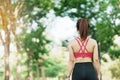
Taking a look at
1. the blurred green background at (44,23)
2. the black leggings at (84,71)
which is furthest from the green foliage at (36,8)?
the black leggings at (84,71)

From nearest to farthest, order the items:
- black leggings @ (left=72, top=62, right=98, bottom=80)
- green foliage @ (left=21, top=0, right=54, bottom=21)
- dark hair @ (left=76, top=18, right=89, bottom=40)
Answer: dark hair @ (left=76, top=18, right=89, bottom=40), black leggings @ (left=72, top=62, right=98, bottom=80), green foliage @ (left=21, top=0, right=54, bottom=21)

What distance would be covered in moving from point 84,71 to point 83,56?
21 centimetres

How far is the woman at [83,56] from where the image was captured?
5359 millimetres

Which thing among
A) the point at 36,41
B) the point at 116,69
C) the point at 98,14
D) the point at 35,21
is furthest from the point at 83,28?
the point at 116,69

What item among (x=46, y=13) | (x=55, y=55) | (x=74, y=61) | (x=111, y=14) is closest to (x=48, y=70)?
(x=55, y=55)

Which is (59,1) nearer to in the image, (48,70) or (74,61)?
(74,61)

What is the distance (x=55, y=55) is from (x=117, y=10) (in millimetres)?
53752

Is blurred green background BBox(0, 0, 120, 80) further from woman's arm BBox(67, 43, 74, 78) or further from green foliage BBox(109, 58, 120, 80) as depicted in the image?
woman's arm BBox(67, 43, 74, 78)

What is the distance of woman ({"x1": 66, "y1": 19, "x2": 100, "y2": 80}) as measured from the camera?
5.36 meters

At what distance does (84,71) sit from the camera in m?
5.51

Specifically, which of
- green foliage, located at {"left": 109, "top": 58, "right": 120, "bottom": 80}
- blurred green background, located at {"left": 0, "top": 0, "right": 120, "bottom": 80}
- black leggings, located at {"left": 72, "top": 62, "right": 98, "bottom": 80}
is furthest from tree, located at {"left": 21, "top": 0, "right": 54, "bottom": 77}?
black leggings, located at {"left": 72, "top": 62, "right": 98, "bottom": 80}

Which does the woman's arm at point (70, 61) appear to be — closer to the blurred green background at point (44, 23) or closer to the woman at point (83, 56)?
the woman at point (83, 56)

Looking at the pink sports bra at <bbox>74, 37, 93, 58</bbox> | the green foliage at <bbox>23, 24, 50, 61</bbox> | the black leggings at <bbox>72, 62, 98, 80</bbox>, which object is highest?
the green foliage at <bbox>23, 24, 50, 61</bbox>

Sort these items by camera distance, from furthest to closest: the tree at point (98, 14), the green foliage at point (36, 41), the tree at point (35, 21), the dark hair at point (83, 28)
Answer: the green foliage at point (36, 41) → the tree at point (35, 21) → the tree at point (98, 14) → the dark hair at point (83, 28)
